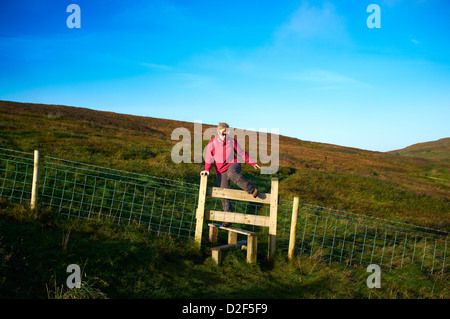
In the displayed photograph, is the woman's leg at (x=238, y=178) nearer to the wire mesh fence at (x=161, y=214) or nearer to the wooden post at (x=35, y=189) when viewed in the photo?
the wire mesh fence at (x=161, y=214)

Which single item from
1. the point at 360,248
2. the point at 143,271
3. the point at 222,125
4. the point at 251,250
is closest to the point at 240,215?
the point at 251,250

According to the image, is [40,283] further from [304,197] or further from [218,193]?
[304,197]

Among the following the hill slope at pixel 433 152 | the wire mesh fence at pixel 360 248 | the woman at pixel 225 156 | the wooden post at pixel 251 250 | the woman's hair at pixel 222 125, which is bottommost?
the wire mesh fence at pixel 360 248

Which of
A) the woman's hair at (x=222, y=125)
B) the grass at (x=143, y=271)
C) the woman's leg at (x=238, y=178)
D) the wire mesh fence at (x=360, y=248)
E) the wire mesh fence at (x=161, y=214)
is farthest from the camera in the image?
the wire mesh fence at (x=360, y=248)

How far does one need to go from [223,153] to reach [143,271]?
3.19 m

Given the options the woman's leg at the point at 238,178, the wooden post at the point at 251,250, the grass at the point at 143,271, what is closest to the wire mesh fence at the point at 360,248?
the grass at the point at 143,271

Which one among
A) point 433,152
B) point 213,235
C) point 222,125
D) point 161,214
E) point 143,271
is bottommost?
point 143,271

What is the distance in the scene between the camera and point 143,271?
543 centimetres

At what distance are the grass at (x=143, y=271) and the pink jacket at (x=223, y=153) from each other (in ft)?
6.64

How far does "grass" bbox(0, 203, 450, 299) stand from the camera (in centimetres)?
475

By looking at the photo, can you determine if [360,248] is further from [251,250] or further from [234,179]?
[234,179]

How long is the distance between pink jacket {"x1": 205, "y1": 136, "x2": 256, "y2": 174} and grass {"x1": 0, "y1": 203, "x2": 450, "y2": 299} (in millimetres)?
2024

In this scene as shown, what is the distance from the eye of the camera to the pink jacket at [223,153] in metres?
7.20
